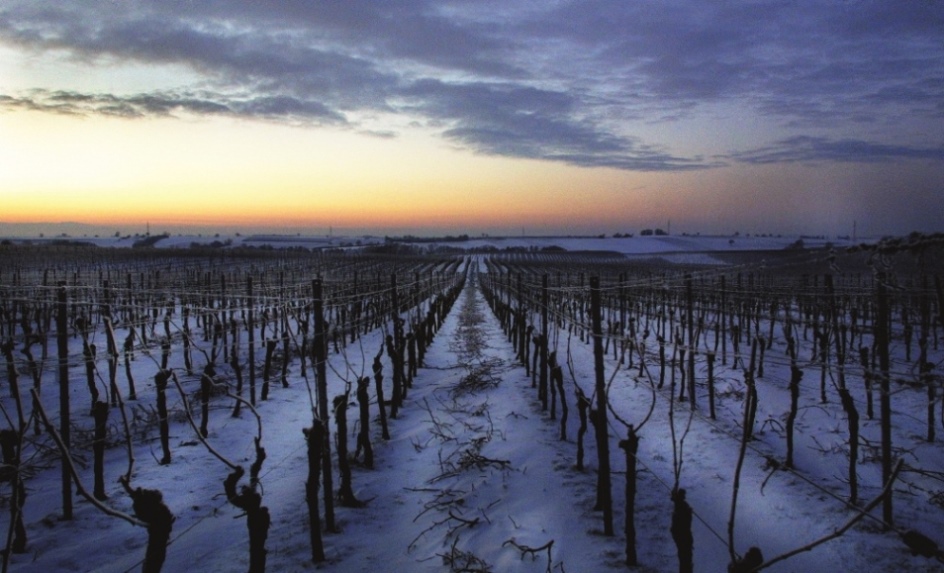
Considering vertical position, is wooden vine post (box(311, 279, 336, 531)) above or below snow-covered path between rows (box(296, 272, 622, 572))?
above

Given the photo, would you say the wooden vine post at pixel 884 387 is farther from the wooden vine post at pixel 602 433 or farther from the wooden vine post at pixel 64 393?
the wooden vine post at pixel 64 393

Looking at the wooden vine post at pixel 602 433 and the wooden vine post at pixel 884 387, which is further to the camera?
the wooden vine post at pixel 602 433

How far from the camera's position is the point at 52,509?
440cm

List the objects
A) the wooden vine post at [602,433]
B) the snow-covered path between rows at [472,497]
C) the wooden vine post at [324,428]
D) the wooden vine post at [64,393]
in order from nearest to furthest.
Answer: the snow-covered path between rows at [472,497]
the wooden vine post at [602,433]
the wooden vine post at [324,428]
the wooden vine post at [64,393]

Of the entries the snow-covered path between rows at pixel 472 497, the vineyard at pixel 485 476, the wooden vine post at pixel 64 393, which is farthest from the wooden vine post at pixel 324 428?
the wooden vine post at pixel 64 393

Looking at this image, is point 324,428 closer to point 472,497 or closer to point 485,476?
point 472,497

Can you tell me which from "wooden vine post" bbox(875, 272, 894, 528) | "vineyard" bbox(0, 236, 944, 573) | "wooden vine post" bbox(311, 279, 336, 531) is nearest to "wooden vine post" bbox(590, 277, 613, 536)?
"vineyard" bbox(0, 236, 944, 573)

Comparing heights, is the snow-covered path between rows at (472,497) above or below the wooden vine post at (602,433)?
below

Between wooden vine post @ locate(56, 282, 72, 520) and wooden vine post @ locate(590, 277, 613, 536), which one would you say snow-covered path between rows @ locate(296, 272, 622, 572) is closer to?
wooden vine post @ locate(590, 277, 613, 536)

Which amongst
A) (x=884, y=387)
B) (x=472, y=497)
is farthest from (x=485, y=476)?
(x=884, y=387)

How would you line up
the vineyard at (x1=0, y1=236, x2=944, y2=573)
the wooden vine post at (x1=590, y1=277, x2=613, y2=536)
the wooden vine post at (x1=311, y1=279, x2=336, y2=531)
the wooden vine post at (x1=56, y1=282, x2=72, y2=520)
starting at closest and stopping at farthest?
the vineyard at (x1=0, y1=236, x2=944, y2=573) → the wooden vine post at (x1=590, y1=277, x2=613, y2=536) → the wooden vine post at (x1=311, y1=279, x2=336, y2=531) → the wooden vine post at (x1=56, y1=282, x2=72, y2=520)

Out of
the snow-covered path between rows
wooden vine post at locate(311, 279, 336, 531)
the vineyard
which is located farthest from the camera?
wooden vine post at locate(311, 279, 336, 531)

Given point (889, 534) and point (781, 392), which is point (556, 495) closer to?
point (889, 534)

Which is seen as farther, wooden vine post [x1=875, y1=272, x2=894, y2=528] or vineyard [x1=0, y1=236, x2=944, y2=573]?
A: wooden vine post [x1=875, y1=272, x2=894, y2=528]
